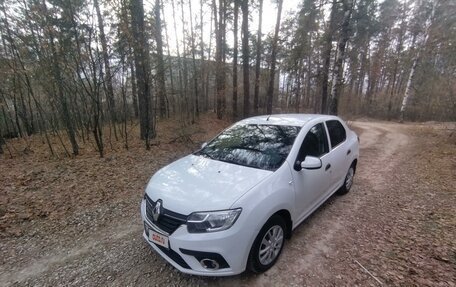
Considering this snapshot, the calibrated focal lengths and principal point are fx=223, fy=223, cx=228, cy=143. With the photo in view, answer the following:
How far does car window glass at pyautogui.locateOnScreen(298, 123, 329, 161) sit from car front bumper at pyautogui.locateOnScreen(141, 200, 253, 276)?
134 centimetres

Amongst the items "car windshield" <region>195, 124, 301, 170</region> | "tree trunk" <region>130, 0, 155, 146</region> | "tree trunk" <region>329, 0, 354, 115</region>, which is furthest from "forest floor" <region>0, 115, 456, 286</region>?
"tree trunk" <region>329, 0, 354, 115</region>

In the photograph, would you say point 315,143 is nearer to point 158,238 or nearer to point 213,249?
point 213,249

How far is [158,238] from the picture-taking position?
91.9 inches

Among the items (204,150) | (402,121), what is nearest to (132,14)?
(204,150)

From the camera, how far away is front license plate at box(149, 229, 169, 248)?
2.25 m

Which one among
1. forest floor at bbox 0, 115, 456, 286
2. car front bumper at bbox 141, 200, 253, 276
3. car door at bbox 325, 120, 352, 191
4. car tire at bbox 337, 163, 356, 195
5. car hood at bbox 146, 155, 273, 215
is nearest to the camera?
car front bumper at bbox 141, 200, 253, 276

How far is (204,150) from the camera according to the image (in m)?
3.55

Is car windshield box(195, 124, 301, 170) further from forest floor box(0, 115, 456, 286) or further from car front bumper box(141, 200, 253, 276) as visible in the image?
forest floor box(0, 115, 456, 286)

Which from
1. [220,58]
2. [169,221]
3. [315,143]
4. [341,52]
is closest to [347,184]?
[315,143]

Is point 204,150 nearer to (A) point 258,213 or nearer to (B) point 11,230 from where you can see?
(A) point 258,213

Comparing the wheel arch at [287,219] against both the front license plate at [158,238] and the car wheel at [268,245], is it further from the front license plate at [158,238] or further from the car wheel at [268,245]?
the front license plate at [158,238]

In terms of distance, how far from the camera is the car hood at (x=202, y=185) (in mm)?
2188

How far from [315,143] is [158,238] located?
2451 mm

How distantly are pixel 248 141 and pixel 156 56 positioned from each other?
18.9ft
